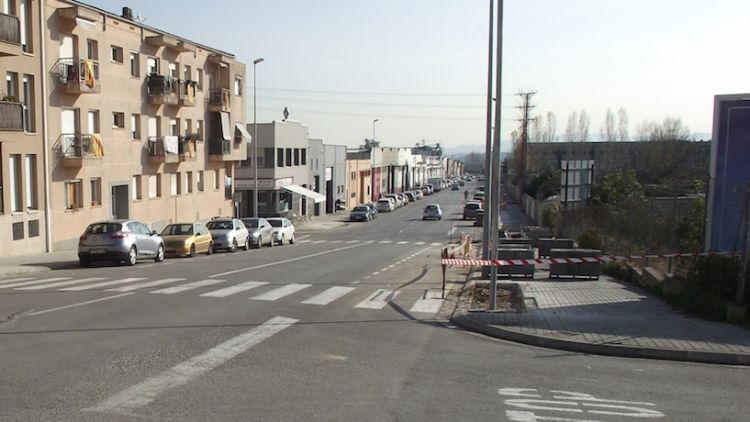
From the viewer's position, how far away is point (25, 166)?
26.4 m

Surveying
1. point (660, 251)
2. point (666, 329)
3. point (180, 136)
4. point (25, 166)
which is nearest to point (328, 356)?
point (666, 329)

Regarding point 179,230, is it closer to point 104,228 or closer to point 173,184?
point 104,228

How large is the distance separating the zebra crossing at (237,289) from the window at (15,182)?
797 centimetres

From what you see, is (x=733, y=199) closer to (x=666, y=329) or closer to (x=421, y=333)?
(x=666, y=329)

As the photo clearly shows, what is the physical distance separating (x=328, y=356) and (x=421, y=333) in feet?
8.35

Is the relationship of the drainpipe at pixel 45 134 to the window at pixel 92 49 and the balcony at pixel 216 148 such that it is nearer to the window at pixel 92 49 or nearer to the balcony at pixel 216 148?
the window at pixel 92 49

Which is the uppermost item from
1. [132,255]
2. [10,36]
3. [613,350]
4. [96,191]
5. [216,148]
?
[10,36]

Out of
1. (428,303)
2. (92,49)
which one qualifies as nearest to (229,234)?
(92,49)

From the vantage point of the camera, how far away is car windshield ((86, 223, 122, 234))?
2330cm

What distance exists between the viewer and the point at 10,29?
2362 centimetres

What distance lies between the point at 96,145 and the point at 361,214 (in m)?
38.0

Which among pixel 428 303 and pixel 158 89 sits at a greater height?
pixel 158 89

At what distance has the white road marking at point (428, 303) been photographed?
1415cm

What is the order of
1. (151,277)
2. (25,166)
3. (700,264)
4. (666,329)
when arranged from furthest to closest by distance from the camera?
(25,166) → (151,277) → (700,264) → (666,329)
